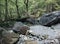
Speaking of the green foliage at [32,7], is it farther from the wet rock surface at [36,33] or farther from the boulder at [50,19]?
the boulder at [50,19]

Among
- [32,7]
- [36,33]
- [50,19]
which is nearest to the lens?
[36,33]

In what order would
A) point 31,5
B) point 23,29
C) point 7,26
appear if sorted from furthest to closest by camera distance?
point 31,5 → point 7,26 → point 23,29

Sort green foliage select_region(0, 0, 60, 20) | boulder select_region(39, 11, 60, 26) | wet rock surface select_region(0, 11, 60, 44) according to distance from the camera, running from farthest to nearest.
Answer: green foliage select_region(0, 0, 60, 20) < boulder select_region(39, 11, 60, 26) < wet rock surface select_region(0, 11, 60, 44)

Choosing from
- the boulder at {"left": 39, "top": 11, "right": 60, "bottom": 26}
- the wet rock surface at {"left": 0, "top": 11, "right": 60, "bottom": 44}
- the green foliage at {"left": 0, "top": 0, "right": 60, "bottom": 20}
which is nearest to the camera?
the wet rock surface at {"left": 0, "top": 11, "right": 60, "bottom": 44}

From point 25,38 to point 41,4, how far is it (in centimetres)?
542

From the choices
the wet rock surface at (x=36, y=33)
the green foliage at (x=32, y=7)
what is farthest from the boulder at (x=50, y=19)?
the green foliage at (x=32, y=7)

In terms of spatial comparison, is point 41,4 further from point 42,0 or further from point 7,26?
point 7,26

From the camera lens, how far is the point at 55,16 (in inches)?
316

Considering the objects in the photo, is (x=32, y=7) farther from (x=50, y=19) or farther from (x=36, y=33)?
(x=36, y=33)

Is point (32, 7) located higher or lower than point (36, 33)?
lower

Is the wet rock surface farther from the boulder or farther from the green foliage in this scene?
the green foliage

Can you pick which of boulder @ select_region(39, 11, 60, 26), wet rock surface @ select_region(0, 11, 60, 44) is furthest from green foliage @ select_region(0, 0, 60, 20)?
boulder @ select_region(39, 11, 60, 26)

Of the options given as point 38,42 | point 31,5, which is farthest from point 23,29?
point 31,5

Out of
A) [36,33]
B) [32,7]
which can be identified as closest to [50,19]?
[36,33]
